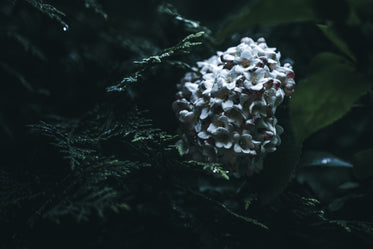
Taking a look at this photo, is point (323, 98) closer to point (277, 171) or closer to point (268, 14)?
point (268, 14)

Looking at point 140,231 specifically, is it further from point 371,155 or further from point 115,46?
point 115,46

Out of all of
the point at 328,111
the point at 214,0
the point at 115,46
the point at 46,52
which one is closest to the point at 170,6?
the point at 115,46

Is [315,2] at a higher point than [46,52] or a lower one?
lower

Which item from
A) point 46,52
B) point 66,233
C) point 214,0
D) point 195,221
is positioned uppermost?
point 214,0

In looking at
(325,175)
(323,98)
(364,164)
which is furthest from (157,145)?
(325,175)

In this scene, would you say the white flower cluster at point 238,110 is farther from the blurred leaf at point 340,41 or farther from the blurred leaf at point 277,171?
the blurred leaf at point 340,41

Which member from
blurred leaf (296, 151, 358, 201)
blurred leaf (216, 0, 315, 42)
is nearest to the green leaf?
blurred leaf (216, 0, 315, 42)

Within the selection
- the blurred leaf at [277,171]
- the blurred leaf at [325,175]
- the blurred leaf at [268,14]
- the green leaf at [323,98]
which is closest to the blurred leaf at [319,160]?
the blurred leaf at [325,175]
